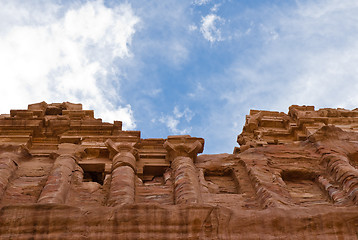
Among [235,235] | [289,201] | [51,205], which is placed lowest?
[235,235]

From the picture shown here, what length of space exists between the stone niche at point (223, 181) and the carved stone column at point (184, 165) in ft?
1.92

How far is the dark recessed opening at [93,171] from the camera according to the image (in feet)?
47.7

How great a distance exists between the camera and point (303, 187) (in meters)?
13.6

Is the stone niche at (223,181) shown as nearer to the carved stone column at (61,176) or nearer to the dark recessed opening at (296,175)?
the dark recessed opening at (296,175)

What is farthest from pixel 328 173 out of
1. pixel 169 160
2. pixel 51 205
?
pixel 51 205

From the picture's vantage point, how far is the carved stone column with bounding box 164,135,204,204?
11672mm

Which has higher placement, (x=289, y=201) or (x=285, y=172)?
(x=285, y=172)

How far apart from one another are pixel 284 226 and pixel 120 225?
117 inches

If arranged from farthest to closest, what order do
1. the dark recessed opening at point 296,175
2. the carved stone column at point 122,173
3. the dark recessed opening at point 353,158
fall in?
the dark recessed opening at point 353,158
the dark recessed opening at point 296,175
the carved stone column at point 122,173

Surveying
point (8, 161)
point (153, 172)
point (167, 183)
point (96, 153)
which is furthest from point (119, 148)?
point (8, 161)

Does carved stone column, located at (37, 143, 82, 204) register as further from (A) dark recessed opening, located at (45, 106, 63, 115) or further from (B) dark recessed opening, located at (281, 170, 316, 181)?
(B) dark recessed opening, located at (281, 170, 316, 181)

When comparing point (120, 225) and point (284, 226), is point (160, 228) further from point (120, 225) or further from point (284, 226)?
point (284, 226)

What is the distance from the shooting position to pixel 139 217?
370 inches

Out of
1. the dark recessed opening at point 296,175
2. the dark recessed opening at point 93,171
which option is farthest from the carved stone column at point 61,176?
the dark recessed opening at point 296,175
